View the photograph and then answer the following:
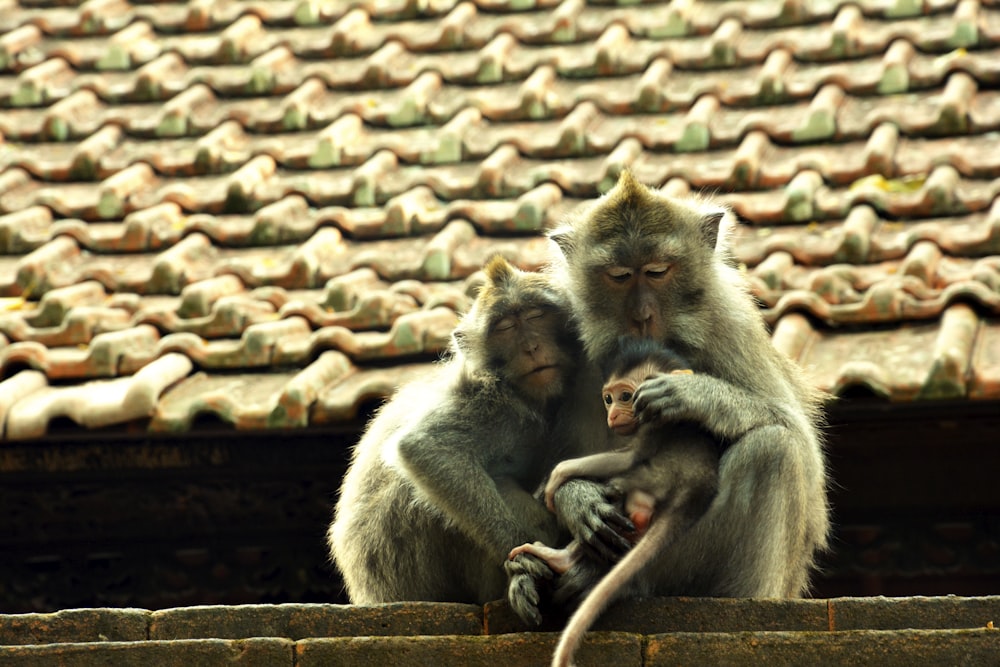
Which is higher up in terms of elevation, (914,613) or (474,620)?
(914,613)

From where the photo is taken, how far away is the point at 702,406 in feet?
12.2

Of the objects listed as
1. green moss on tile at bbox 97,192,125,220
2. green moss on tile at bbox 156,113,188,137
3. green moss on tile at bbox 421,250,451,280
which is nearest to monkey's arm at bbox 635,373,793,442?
green moss on tile at bbox 421,250,451,280

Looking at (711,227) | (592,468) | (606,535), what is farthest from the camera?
(711,227)

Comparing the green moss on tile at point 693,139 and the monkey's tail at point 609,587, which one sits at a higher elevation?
the green moss on tile at point 693,139

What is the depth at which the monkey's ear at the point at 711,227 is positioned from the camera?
4.41 m

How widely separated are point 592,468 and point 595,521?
6.9 inches

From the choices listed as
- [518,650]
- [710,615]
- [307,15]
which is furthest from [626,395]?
[307,15]

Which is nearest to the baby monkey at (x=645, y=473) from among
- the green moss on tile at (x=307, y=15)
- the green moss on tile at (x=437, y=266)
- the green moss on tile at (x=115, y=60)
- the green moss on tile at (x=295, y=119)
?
the green moss on tile at (x=437, y=266)

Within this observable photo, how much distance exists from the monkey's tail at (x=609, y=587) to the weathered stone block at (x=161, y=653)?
0.63 metres

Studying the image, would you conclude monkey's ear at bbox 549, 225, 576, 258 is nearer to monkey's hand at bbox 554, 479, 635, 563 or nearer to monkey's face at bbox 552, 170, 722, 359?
monkey's face at bbox 552, 170, 722, 359

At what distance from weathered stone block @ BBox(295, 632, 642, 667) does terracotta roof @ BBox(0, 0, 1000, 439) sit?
2193mm

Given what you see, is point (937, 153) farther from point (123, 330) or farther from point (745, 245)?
point (123, 330)

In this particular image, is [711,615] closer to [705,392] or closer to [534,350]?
[705,392]

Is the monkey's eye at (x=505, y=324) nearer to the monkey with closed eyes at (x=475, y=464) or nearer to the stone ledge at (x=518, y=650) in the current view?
the monkey with closed eyes at (x=475, y=464)
